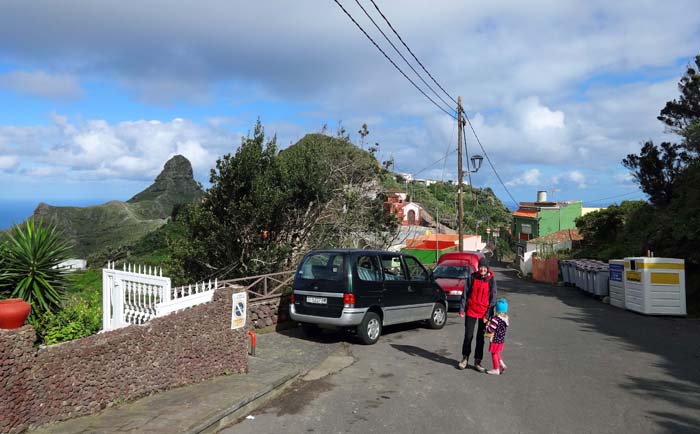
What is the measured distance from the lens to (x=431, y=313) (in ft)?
38.2

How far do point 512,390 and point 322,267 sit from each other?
13.7 feet

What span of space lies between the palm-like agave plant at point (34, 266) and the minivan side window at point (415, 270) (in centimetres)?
→ 657

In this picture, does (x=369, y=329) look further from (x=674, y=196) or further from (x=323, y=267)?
(x=674, y=196)

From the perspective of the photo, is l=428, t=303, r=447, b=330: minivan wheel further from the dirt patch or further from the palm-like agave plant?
the palm-like agave plant

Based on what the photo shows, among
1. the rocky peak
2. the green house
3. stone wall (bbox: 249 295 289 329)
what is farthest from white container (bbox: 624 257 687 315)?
the rocky peak

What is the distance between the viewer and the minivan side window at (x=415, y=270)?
11.2 meters

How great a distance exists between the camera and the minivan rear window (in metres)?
9.58

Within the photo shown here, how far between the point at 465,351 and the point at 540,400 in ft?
5.68

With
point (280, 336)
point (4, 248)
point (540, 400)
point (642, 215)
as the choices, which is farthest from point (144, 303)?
point (642, 215)

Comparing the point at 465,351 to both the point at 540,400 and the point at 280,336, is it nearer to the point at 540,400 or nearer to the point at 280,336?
the point at 540,400

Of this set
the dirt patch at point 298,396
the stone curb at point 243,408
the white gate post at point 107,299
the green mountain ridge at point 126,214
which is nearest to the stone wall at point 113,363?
the stone curb at point 243,408

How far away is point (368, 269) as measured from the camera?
995 cm

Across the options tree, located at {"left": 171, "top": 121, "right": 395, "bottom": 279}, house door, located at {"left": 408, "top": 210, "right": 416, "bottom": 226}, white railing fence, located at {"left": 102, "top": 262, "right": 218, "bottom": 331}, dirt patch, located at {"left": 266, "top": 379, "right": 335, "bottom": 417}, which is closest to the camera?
dirt patch, located at {"left": 266, "top": 379, "right": 335, "bottom": 417}

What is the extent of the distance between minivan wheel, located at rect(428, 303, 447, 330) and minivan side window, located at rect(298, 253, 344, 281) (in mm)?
3174
